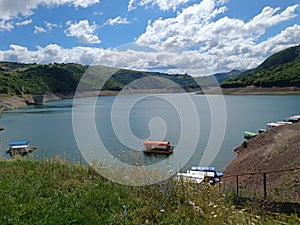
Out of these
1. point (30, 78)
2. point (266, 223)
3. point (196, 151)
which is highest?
point (30, 78)

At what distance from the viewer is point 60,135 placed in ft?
136

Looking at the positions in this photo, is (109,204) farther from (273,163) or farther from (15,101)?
(15,101)

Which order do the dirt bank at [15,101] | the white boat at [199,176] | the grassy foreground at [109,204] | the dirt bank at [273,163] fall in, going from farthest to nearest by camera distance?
the dirt bank at [15,101] → the dirt bank at [273,163] → the white boat at [199,176] → the grassy foreground at [109,204]

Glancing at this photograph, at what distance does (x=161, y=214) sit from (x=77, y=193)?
5.37 feet

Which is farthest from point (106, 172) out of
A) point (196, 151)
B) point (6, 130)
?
point (6, 130)

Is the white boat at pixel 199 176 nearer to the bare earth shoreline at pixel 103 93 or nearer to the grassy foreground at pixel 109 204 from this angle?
the grassy foreground at pixel 109 204

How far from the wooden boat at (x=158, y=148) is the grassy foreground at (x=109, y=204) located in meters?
24.9

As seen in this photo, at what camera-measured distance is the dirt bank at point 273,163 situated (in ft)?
37.1

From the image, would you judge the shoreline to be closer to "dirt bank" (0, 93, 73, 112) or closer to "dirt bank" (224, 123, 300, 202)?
"dirt bank" (0, 93, 73, 112)

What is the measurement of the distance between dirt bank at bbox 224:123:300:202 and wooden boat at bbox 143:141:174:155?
281 inches

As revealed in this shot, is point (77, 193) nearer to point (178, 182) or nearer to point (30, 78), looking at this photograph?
point (178, 182)

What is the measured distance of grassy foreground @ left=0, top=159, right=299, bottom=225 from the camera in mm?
3979

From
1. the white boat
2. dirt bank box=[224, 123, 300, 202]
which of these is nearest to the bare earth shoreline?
dirt bank box=[224, 123, 300, 202]

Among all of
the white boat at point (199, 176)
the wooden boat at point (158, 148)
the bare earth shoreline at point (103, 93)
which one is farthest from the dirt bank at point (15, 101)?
the white boat at point (199, 176)
